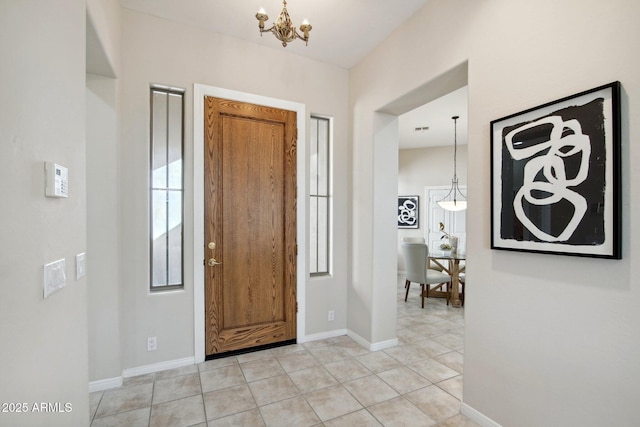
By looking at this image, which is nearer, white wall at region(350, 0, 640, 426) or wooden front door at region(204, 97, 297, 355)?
white wall at region(350, 0, 640, 426)

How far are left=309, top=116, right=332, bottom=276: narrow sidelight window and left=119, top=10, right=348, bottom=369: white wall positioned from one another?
0.39 metres

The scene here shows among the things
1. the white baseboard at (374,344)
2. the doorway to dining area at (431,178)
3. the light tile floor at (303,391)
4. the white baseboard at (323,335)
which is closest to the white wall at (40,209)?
the light tile floor at (303,391)

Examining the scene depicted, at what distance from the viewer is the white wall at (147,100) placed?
246 centimetres

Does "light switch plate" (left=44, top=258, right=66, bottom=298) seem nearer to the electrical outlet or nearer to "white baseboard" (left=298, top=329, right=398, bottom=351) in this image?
the electrical outlet

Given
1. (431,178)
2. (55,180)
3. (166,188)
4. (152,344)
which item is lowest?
(152,344)

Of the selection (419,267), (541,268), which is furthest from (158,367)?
(419,267)

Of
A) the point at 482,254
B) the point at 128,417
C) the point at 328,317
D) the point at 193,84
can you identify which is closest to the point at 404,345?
the point at 328,317

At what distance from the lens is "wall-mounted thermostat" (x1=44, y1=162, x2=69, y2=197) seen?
1.03 meters

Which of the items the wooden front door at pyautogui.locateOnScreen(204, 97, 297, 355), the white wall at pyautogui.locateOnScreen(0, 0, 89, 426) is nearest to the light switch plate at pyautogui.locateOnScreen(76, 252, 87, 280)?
the white wall at pyautogui.locateOnScreen(0, 0, 89, 426)

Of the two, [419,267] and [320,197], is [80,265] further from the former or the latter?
[419,267]

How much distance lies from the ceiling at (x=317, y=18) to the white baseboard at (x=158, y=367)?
3.03 metres

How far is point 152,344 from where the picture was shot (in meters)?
2.56

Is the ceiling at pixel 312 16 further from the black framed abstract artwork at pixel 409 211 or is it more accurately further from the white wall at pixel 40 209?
the black framed abstract artwork at pixel 409 211

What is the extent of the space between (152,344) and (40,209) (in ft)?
6.59
